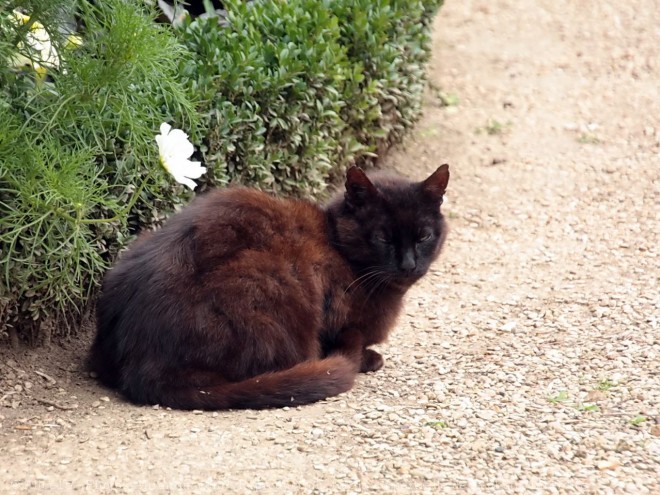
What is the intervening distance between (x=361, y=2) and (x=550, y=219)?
2086 millimetres

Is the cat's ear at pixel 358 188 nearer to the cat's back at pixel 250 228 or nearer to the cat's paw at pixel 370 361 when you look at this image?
the cat's back at pixel 250 228

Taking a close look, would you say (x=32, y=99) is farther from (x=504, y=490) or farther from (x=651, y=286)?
(x=651, y=286)

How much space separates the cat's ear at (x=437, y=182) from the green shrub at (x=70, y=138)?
1225 mm

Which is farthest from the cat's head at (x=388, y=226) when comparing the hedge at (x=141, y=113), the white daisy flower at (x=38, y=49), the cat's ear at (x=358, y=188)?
the white daisy flower at (x=38, y=49)

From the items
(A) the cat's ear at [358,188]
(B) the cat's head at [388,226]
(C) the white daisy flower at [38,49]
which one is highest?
(C) the white daisy flower at [38,49]

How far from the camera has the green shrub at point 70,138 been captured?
12.8 ft

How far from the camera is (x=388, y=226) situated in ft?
15.4

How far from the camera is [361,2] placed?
6531 millimetres

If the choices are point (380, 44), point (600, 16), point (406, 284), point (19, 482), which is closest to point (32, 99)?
point (19, 482)

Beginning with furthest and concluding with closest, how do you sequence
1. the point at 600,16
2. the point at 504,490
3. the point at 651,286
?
the point at 600,16
the point at 651,286
the point at 504,490

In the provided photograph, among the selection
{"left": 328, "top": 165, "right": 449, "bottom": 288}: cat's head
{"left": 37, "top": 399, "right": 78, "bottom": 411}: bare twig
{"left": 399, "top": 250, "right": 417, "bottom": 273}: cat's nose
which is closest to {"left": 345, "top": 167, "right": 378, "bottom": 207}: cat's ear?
{"left": 328, "top": 165, "right": 449, "bottom": 288}: cat's head

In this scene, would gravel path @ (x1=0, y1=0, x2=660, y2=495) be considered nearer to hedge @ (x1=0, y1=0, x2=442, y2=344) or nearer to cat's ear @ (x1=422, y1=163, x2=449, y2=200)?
hedge @ (x1=0, y1=0, x2=442, y2=344)

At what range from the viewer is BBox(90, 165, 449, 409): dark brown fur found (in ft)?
13.6

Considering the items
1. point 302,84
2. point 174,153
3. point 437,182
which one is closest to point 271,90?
point 302,84
